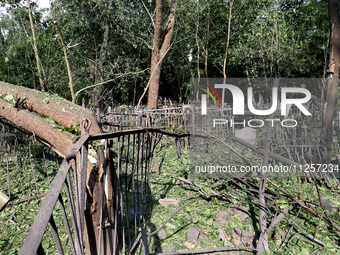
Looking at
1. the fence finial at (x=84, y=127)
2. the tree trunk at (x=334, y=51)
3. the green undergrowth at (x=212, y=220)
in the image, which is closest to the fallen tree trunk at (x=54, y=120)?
the fence finial at (x=84, y=127)

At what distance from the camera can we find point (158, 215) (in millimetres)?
3758

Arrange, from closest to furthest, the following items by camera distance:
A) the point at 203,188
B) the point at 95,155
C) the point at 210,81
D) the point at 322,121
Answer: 1. the point at 95,155
2. the point at 203,188
3. the point at 322,121
4. the point at 210,81

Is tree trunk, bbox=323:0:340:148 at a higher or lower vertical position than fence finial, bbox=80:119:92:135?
higher

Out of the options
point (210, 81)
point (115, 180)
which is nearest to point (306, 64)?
point (210, 81)

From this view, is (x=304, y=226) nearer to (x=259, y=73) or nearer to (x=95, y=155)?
(x=95, y=155)

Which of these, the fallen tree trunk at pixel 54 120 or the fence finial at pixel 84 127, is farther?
the fallen tree trunk at pixel 54 120

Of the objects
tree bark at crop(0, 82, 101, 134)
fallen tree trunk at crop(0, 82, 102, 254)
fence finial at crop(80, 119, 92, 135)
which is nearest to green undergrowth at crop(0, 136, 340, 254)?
fallen tree trunk at crop(0, 82, 102, 254)

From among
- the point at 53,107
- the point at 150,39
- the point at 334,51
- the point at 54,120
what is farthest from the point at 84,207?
the point at 150,39

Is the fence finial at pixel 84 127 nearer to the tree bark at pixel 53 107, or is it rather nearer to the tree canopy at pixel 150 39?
the tree bark at pixel 53 107

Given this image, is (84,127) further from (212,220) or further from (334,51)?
(334,51)

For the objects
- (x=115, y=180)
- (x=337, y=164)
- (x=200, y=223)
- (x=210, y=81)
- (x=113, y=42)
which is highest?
(x=113, y=42)

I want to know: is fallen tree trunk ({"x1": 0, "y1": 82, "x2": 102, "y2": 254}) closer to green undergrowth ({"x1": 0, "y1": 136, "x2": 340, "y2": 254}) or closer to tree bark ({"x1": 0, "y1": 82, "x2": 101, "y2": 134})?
tree bark ({"x1": 0, "y1": 82, "x2": 101, "y2": 134})

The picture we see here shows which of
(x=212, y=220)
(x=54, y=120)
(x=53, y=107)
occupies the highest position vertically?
(x=53, y=107)

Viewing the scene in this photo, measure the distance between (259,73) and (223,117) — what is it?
1290 centimetres
